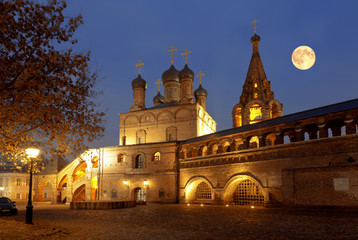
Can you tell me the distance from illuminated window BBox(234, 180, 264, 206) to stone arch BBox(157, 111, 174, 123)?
604 inches

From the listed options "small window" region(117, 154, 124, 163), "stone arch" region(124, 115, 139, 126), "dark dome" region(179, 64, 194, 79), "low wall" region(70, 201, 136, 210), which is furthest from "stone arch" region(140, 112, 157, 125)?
"low wall" region(70, 201, 136, 210)

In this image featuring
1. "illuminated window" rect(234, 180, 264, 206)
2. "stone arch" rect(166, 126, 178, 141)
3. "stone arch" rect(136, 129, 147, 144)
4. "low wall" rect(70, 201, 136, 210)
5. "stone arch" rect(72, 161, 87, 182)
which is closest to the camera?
"low wall" rect(70, 201, 136, 210)

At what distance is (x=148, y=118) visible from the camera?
121ft

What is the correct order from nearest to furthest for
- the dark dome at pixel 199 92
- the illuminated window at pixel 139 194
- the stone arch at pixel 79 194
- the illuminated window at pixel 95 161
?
the illuminated window at pixel 139 194, the illuminated window at pixel 95 161, the stone arch at pixel 79 194, the dark dome at pixel 199 92

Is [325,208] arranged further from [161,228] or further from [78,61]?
[78,61]

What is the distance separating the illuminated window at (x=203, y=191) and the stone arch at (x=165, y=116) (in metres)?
12.1

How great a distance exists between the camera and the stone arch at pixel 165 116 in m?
35.7

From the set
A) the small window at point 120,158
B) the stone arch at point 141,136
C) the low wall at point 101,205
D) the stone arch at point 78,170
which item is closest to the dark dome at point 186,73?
the stone arch at point 141,136

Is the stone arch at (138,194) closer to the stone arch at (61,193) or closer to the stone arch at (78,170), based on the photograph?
the stone arch at (78,170)

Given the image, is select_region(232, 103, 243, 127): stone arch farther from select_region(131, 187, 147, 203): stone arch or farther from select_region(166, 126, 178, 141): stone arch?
select_region(131, 187, 147, 203): stone arch

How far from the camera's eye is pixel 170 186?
26906mm

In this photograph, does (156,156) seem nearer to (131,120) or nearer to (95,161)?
(95,161)

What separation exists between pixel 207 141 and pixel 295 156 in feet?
26.1

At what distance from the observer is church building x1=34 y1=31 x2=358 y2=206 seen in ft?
52.0
